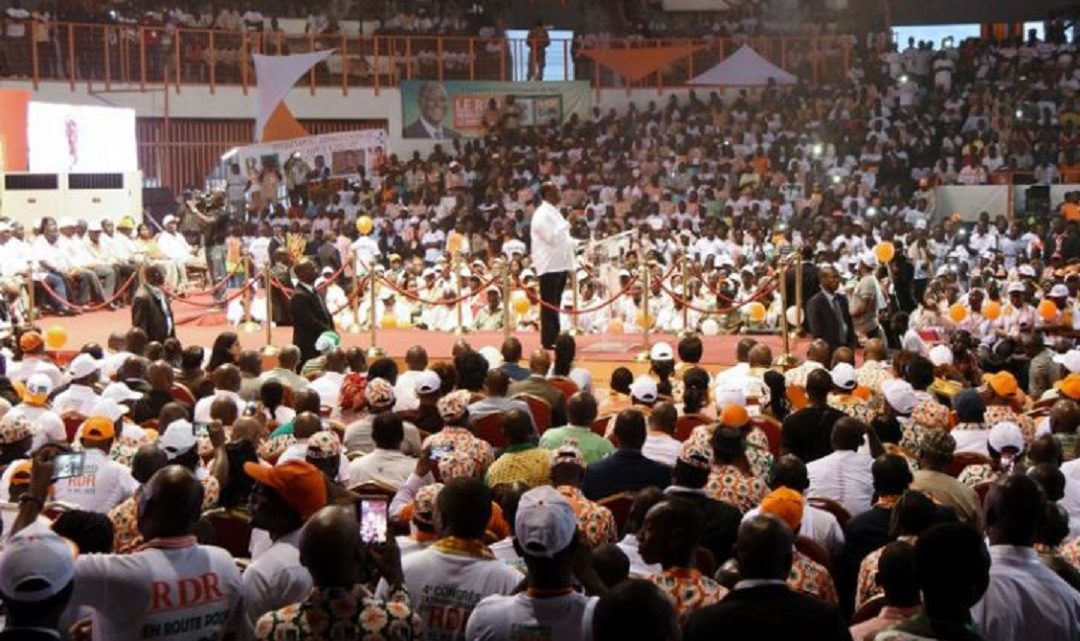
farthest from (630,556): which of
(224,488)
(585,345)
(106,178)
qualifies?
(106,178)

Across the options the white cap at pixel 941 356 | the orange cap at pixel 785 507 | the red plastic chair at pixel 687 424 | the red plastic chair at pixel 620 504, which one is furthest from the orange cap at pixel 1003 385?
the orange cap at pixel 785 507

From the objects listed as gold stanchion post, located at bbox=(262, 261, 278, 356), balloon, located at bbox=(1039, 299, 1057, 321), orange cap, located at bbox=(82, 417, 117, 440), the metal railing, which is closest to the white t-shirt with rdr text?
orange cap, located at bbox=(82, 417, 117, 440)

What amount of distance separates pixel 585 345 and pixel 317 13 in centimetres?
1730

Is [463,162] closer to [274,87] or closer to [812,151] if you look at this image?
[274,87]

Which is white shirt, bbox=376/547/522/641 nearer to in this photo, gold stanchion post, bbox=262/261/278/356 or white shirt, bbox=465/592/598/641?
white shirt, bbox=465/592/598/641

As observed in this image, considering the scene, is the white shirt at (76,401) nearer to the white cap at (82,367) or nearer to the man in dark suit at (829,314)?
the white cap at (82,367)

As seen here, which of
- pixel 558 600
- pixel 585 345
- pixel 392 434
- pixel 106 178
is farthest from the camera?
pixel 106 178

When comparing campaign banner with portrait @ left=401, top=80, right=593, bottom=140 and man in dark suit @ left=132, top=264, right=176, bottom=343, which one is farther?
campaign banner with portrait @ left=401, top=80, right=593, bottom=140

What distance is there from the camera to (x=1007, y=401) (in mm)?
9883

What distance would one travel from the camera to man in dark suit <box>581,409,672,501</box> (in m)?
7.14

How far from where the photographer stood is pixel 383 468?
7.45 meters

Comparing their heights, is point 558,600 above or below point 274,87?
below

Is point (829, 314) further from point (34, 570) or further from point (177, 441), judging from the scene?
point (34, 570)

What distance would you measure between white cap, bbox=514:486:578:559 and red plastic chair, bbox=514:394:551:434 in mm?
5133
